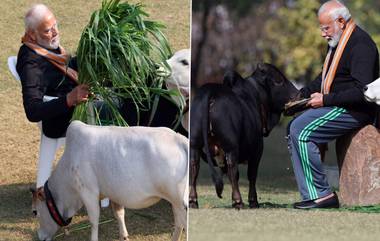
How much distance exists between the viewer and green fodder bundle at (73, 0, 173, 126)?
630cm

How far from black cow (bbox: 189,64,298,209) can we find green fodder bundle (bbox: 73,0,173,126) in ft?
0.97

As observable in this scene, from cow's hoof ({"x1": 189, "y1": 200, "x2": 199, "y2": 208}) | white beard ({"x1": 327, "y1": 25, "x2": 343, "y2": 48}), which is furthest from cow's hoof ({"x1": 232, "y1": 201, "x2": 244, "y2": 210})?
white beard ({"x1": 327, "y1": 25, "x2": 343, "y2": 48})

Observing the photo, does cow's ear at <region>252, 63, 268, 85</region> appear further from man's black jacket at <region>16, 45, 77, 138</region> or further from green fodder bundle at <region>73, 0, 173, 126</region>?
man's black jacket at <region>16, 45, 77, 138</region>

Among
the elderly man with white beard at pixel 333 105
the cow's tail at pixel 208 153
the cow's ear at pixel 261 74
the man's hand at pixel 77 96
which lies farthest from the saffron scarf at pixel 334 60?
the man's hand at pixel 77 96

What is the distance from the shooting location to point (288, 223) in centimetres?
618

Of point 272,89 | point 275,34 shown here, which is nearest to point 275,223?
point 272,89

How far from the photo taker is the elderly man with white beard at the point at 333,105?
6.90 metres

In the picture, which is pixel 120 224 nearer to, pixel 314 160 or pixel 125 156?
pixel 125 156

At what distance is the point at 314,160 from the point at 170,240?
1.18 meters

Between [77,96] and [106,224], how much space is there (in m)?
0.95

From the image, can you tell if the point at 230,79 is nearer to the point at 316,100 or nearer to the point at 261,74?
the point at 261,74

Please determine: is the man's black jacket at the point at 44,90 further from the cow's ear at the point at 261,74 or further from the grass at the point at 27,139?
the cow's ear at the point at 261,74

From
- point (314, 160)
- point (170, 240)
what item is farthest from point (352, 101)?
point (170, 240)

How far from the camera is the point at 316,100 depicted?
699 centimetres
